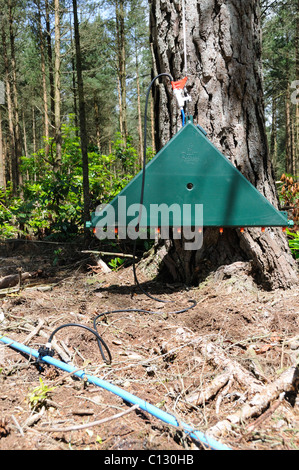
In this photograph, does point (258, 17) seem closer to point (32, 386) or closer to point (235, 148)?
point (235, 148)

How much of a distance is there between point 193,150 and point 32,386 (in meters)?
1.59

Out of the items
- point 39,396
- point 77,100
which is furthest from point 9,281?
point 77,100

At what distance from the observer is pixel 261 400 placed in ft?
4.56

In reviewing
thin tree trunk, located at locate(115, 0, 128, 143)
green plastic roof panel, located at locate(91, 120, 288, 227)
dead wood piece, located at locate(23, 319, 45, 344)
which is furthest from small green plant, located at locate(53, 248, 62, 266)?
thin tree trunk, located at locate(115, 0, 128, 143)

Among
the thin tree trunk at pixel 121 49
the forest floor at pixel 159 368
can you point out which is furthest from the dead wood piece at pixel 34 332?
the thin tree trunk at pixel 121 49

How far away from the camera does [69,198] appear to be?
5223mm

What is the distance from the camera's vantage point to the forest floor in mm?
1265

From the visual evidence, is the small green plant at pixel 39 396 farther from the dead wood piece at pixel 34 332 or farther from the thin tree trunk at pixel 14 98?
the thin tree trunk at pixel 14 98

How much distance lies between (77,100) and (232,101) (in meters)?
17.2

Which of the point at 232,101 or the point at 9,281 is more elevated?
the point at 232,101

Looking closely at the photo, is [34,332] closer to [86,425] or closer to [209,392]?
[86,425]

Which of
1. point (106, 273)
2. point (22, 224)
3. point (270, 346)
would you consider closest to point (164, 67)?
point (106, 273)
